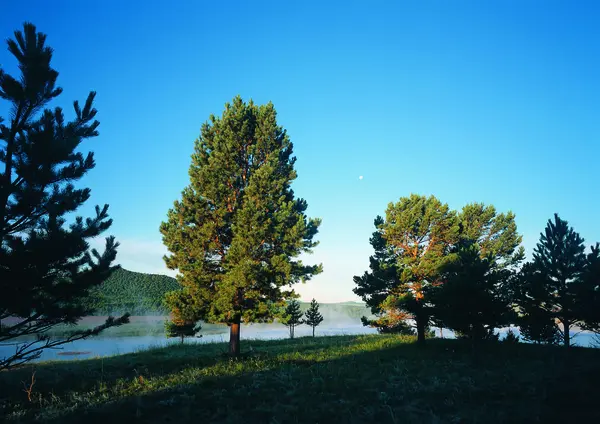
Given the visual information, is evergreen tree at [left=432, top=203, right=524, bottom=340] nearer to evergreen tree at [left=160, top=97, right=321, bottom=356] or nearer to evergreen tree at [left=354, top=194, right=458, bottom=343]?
evergreen tree at [left=354, top=194, right=458, bottom=343]

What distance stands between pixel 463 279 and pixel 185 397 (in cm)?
1458

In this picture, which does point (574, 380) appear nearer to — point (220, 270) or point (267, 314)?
point (267, 314)

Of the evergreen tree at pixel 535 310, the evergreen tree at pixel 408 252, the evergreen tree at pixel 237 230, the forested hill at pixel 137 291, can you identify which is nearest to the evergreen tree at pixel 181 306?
the evergreen tree at pixel 237 230

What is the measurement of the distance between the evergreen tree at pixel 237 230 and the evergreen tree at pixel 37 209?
8748 millimetres

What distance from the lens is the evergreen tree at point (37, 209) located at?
24.7 feet

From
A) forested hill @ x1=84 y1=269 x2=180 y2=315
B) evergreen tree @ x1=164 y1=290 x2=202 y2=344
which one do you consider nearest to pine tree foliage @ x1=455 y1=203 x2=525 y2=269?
evergreen tree @ x1=164 y1=290 x2=202 y2=344

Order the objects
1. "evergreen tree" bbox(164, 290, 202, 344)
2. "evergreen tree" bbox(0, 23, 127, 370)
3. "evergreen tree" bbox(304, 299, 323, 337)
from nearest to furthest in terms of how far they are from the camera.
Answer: "evergreen tree" bbox(0, 23, 127, 370) → "evergreen tree" bbox(164, 290, 202, 344) → "evergreen tree" bbox(304, 299, 323, 337)

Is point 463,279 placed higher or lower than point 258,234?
lower

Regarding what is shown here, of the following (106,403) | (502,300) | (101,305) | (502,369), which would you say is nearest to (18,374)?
(106,403)

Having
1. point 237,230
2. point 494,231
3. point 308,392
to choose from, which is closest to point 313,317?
point 494,231

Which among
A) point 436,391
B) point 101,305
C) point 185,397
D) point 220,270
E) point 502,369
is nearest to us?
point 101,305

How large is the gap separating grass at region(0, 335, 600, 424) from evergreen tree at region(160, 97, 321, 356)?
3.22m

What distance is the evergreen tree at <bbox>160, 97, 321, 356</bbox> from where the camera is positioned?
1730 centimetres

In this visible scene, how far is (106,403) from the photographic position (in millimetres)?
8945
